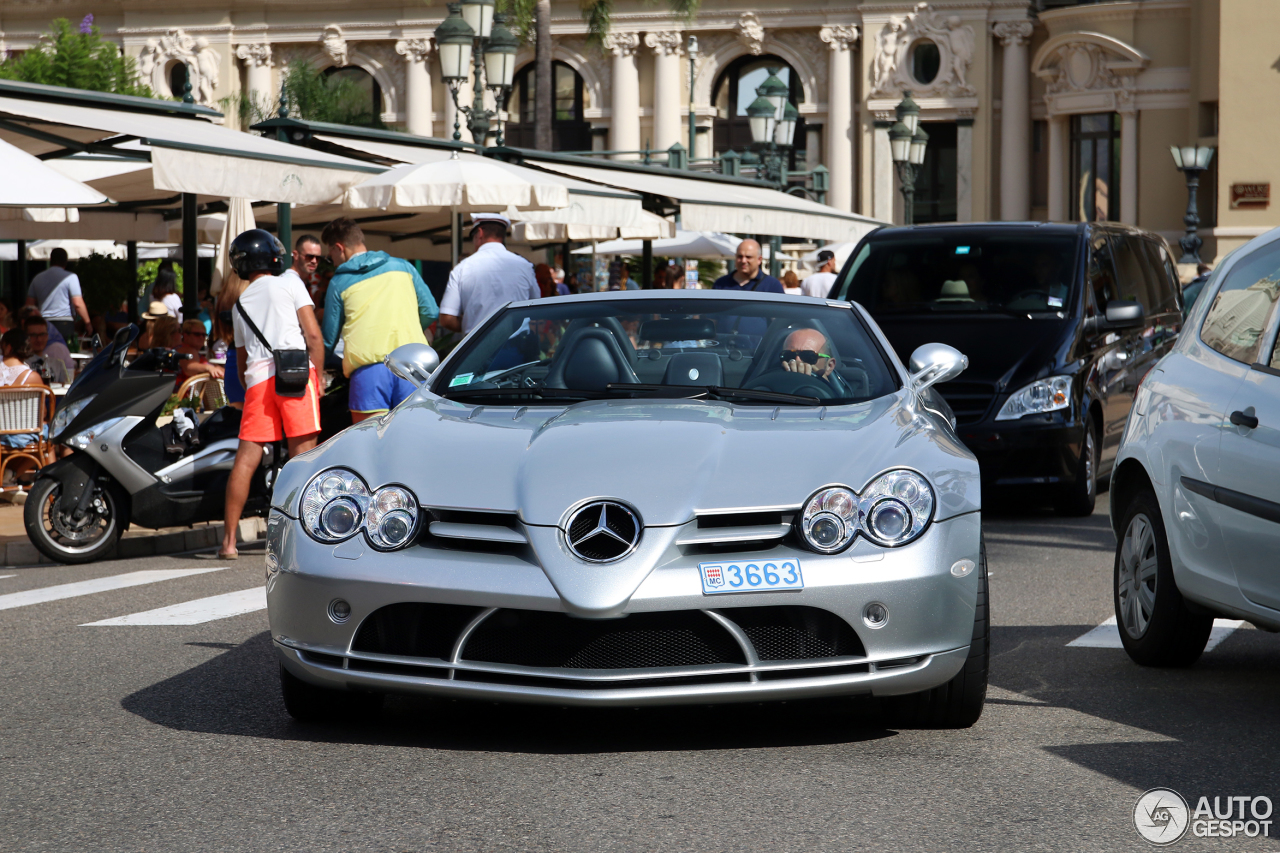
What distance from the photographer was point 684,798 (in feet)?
14.5

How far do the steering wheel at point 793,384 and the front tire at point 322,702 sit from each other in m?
1.70

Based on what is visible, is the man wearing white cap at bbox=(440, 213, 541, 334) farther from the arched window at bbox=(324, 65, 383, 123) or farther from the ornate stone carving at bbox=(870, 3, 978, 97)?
the arched window at bbox=(324, 65, 383, 123)

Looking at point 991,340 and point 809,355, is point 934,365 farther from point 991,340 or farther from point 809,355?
point 991,340

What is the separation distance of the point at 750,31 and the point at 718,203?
46.5 metres

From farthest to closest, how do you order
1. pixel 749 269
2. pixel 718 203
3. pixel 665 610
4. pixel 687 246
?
pixel 687 246 → pixel 718 203 → pixel 749 269 → pixel 665 610

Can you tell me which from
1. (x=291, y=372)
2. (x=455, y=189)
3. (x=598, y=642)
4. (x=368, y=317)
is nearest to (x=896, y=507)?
(x=598, y=642)

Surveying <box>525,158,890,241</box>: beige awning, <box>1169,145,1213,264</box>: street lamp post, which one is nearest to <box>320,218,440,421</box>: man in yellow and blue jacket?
<box>525,158,890,241</box>: beige awning

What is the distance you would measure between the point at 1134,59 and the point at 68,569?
50181 mm

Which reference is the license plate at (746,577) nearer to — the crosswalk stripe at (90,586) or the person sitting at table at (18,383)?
the crosswalk stripe at (90,586)

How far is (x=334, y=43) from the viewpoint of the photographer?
66625mm

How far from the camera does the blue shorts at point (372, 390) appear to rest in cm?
1008

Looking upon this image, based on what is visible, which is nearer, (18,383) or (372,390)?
(372,390)

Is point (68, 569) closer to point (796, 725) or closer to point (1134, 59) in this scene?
point (796, 725)

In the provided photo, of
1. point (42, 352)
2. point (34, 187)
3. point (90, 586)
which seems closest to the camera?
point (90, 586)
